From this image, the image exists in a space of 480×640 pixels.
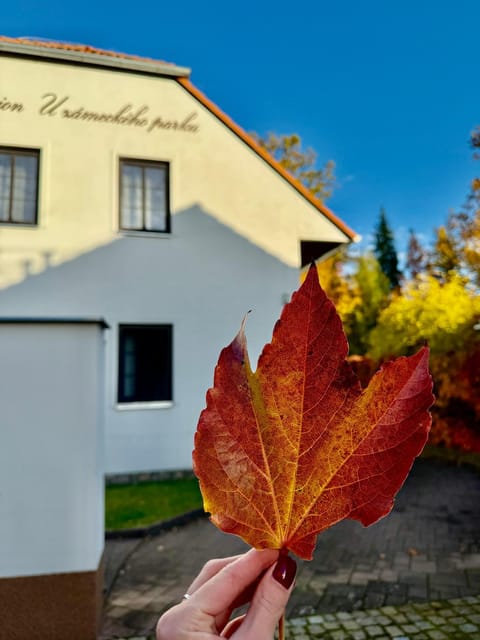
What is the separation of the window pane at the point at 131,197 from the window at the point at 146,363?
212 cm

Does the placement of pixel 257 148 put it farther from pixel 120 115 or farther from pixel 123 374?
pixel 123 374

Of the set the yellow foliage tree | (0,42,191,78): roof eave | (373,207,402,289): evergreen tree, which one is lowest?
the yellow foliage tree

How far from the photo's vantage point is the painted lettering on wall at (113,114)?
8.59m

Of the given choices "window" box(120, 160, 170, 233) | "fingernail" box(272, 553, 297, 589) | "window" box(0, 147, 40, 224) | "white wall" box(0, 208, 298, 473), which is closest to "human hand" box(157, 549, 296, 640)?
"fingernail" box(272, 553, 297, 589)

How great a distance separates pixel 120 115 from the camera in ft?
29.7

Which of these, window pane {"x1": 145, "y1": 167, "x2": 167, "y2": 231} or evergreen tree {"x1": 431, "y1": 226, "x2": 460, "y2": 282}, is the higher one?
evergreen tree {"x1": 431, "y1": 226, "x2": 460, "y2": 282}

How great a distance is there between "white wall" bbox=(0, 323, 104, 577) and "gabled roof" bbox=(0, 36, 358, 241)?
732 cm

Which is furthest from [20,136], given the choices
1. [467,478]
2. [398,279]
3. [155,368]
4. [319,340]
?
[398,279]

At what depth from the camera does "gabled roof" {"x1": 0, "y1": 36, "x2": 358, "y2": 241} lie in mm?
8461

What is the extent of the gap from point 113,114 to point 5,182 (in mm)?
2448

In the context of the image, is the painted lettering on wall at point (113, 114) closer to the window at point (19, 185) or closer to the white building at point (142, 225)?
the white building at point (142, 225)

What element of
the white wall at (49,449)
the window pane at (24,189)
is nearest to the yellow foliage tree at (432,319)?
the white wall at (49,449)

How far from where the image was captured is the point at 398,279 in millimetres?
36156

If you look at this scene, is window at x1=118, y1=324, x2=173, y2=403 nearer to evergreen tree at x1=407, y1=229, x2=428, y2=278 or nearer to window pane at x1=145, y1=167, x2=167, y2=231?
window pane at x1=145, y1=167, x2=167, y2=231
